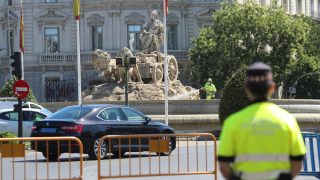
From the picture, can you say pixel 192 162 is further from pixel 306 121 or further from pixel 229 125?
pixel 306 121

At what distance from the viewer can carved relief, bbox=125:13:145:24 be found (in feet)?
239

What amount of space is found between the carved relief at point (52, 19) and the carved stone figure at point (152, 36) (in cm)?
3331

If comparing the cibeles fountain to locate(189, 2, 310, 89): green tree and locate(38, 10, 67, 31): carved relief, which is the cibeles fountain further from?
locate(38, 10, 67, 31): carved relief

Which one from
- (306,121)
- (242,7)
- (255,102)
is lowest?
(306,121)

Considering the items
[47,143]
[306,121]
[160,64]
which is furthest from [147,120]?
[160,64]

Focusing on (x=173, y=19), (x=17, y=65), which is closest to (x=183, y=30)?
(x=173, y=19)

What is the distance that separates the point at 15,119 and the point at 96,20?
4381 cm

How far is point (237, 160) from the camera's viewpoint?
255 inches

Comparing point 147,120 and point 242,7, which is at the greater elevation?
point 242,7

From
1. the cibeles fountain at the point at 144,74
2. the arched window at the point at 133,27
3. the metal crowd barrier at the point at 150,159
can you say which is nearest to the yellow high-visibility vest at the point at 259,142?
the metal crowd barrier at the point at 150,159

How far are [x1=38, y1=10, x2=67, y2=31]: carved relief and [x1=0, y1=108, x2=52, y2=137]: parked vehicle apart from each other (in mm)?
44776

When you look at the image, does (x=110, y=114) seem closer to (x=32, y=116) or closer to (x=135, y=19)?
(x=32, y=116)

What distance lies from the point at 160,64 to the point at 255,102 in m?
34.4

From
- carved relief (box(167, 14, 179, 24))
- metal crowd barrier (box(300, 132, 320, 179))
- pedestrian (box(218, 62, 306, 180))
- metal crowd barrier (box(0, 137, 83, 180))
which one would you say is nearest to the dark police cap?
pedestrian (box(218, 62, 306, 180))
